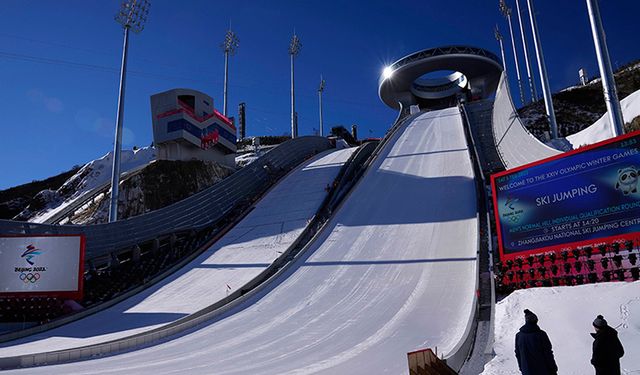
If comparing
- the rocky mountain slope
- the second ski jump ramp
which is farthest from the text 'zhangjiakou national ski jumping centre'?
the rocky mountain slope

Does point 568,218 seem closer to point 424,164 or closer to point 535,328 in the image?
point 535,328

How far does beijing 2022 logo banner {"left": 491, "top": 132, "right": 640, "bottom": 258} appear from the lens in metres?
7.72

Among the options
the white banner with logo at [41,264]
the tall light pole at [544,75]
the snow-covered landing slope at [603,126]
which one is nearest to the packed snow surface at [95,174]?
the white banner with logo at [41,264]

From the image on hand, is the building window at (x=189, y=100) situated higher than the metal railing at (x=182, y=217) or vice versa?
the building window at (x=189, y=100)

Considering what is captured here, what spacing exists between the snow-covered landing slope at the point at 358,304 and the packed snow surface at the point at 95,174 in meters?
17.3

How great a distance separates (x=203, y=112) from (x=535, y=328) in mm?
27960

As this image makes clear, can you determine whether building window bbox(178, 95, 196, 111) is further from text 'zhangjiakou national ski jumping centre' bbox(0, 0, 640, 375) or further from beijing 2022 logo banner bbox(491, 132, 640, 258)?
beijing 2022 logo banner bbox(491, 132, 640, 258)

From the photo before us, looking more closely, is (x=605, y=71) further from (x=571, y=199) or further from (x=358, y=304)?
(x=358, y=304)

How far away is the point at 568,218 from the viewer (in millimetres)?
8430

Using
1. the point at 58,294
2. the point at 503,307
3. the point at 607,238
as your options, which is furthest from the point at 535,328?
the point at 58,294

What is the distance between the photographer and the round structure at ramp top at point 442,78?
55.8 meters

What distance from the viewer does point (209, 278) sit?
13961mm

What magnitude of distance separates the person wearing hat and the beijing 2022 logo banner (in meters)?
4.62

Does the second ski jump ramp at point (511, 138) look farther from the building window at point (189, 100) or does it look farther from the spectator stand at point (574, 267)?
the building window at point (189, 100)
